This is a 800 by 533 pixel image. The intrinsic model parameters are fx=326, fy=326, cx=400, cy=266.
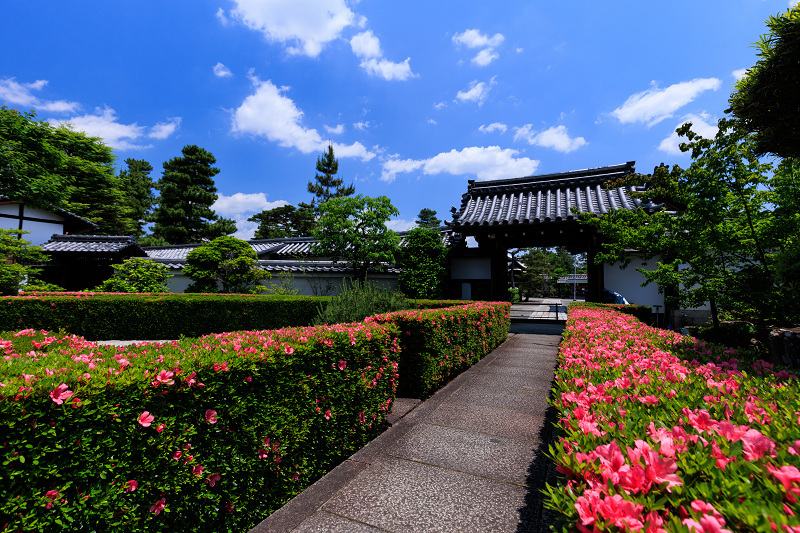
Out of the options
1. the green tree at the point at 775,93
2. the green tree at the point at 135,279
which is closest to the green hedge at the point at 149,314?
the green tree at the point at 135,279

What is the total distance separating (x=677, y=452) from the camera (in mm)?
1145

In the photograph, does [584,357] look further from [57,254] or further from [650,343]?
[57,254]

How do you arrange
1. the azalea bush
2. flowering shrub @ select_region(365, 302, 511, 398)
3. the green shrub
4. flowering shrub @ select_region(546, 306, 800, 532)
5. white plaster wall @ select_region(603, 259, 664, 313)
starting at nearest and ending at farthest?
1. flowering shrub @ select_region(546, 306, 800, 532)
2. the azalea bush
3. flowering shrub @ select_region(365, 302, 511, 398)
4. the green shrub
5. white plaster wall @ select_region(603, 259, 664, 313)

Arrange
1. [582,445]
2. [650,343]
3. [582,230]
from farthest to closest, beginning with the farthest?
[582,230] < [650,343] < [582,445]

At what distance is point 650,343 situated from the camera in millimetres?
3395

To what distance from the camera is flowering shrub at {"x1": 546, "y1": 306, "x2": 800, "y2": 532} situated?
87cm

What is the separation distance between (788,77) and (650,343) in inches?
110

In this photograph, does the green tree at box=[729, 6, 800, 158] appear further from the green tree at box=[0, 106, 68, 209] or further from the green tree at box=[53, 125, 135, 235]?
the green tree at box=[53, 125, 135, 235]

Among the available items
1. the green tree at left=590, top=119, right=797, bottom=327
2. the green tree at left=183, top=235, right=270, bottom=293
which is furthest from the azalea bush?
the green tree at left=183, top=235, right=270, bottom=293

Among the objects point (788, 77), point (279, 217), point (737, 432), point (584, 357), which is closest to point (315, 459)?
point (584, 357)

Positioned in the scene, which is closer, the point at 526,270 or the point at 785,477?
the point at 785,477

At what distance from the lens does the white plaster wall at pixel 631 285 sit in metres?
10.9

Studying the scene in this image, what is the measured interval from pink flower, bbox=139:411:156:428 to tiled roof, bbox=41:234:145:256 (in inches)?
865

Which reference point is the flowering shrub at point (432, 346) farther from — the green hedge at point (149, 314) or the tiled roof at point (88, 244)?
the tiled roof at point (88, 244)
